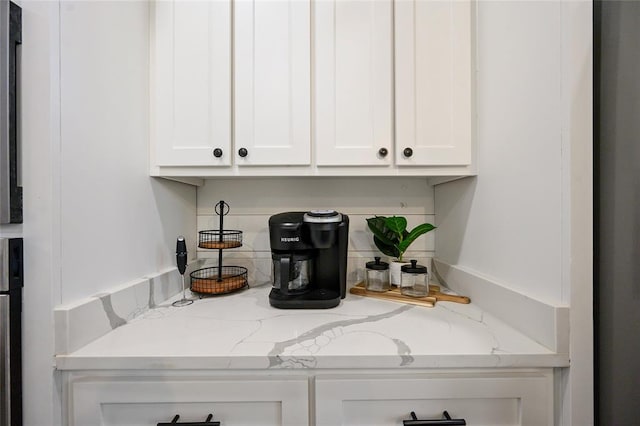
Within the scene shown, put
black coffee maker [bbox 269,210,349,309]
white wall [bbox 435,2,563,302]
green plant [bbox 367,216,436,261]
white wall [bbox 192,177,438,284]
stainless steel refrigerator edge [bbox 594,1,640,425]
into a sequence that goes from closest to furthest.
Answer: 1. stainless steel refrigerator edge [bbox 594,1,640,425]
2. white wall [bbox 435,2,563,302]
3. black coffee maker [bbox 269,210,349,309]
4. green plant [bbox 367,216,436,261]
5. white wall [bbox 192,177,438,284]

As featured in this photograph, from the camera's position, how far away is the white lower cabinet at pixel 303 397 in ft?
2.27

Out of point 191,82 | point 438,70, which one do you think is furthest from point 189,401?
point 438,70

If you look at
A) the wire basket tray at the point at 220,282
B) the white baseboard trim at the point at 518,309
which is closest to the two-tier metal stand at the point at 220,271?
the wire basket tray at the point at 220,282

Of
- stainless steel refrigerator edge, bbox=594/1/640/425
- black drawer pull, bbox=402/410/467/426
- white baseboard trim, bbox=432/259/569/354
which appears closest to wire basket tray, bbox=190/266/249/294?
black drawer pull, bbox=402/410/467/426

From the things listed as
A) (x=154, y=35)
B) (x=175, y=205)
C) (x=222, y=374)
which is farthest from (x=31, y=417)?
(x=154, y=35)

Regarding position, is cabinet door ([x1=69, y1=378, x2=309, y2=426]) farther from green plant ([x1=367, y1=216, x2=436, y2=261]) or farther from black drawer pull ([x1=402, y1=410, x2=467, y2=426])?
green plant ([x1=367, y1=216, x2=436, y2=261])

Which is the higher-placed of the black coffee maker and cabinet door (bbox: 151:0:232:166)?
cabinet door (bbox: 151:0:232:166)

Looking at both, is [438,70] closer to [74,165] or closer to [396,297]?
[396,297]

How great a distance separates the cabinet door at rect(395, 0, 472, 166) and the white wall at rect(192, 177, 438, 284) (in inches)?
14.5

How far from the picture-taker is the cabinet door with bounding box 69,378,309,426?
69 cm

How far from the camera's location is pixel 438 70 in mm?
1045

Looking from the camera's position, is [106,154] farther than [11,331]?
Yes

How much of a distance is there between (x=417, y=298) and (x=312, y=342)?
50 centimetres

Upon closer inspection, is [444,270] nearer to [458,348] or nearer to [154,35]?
[458,348]
